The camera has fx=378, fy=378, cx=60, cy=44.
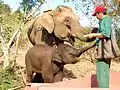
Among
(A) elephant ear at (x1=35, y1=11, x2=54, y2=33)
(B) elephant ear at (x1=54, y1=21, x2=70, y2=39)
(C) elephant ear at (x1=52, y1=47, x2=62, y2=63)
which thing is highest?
(A) elephant ear at (x1=35, y1=11, x2=54, y2=33)

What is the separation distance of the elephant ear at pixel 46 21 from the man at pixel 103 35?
206 cm

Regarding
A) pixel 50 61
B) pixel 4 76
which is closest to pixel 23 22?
pixel 4 76

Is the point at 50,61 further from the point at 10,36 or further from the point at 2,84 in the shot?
the point at 10,36

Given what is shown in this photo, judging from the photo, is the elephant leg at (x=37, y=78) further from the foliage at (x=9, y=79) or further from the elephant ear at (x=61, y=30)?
the elephant ear at (x=61, y=30)

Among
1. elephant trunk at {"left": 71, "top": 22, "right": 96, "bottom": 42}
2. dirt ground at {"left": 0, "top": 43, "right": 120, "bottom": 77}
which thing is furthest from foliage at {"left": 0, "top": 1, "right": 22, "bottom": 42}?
elephant trunk at {"left": 71, "top": 22, "right": 96, "bottom": 42}

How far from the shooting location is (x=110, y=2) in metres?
10.5

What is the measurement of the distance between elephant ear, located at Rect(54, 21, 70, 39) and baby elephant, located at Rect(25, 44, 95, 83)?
349 millimetres

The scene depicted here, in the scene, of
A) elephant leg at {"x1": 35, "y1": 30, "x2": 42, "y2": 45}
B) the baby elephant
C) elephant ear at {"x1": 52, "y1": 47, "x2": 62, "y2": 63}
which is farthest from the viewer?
elephant leg at {"x1": 35, "y1": 30, "x2": 42, "y2": 45}

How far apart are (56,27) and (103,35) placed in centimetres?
233

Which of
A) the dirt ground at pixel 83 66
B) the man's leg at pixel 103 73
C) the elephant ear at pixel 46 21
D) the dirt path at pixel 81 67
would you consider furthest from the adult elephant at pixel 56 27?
the dirt path at pixel 81 67

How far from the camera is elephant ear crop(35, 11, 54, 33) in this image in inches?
268

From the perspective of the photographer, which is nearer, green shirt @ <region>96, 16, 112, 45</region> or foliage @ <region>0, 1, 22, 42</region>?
green shirt @ <region>96, 16, 112, 45</region>

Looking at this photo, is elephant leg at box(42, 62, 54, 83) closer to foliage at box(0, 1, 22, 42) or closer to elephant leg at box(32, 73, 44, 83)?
elephant leg at box(32, 73, 44, 83)

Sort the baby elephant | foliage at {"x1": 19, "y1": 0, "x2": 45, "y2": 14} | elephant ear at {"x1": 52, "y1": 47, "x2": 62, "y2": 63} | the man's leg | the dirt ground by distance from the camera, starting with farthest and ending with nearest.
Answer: the dirt ground
foliage at {"x1": 19, "y1": 0, "x2": 45, "y2": 14}
elephant ear at {"x1": 52, "y1": 47, "x2": 62, "y2": 63}
the baby elephant
the man's leg
